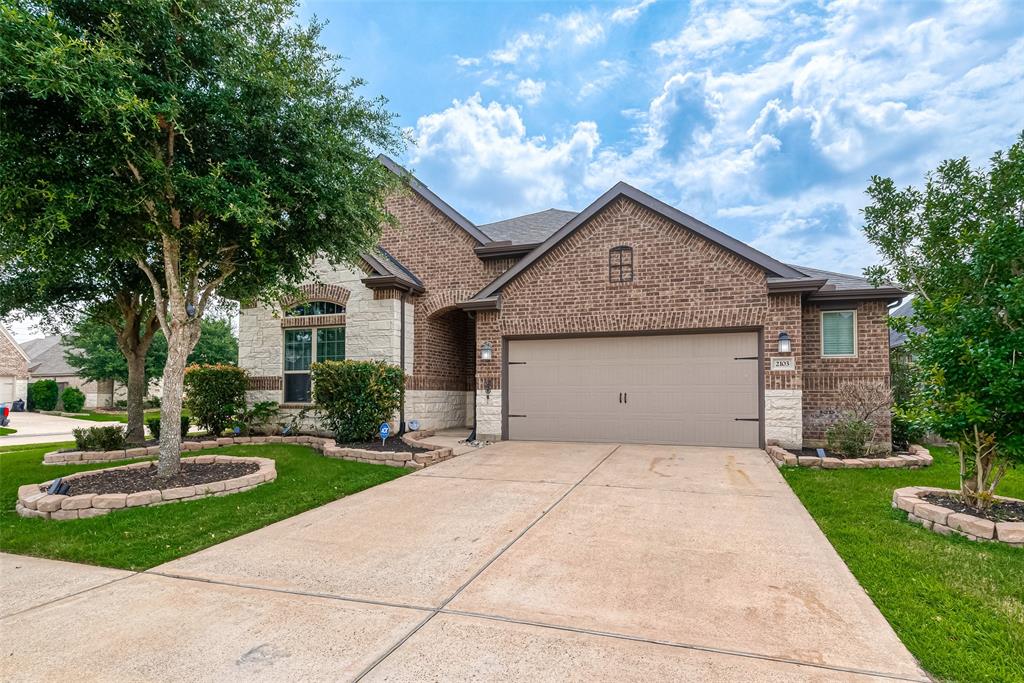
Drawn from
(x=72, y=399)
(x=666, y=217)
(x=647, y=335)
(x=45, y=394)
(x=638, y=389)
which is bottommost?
(x=72, y=399)

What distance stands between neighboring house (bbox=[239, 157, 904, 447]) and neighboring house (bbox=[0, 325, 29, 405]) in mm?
30113

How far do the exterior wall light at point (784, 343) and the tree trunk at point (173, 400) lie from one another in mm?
9948

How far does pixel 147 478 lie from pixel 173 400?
1.07 metres

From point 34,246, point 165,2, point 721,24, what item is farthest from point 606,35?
point 34,246

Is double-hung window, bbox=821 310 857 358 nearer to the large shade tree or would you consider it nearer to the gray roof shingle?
the gray roof shingle

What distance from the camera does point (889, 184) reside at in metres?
7.38

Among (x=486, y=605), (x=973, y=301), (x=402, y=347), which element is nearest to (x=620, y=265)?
(x=402, y=347)

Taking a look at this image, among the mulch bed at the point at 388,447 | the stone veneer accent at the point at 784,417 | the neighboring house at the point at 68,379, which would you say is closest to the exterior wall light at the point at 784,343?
the stone veneer accent at the point at 784,417

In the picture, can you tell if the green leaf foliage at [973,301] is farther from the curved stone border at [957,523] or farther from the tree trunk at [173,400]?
the tree trunk at [173,400]

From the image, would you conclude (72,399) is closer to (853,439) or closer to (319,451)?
(319,451)

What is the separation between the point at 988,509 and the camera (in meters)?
5.18

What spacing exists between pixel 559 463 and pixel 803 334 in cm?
627

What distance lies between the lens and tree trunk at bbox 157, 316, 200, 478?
273 inches

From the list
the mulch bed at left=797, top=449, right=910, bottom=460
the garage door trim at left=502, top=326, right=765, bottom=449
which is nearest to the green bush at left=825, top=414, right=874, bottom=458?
the mulch bed at left=797, top=449, right=910, bottom=460
